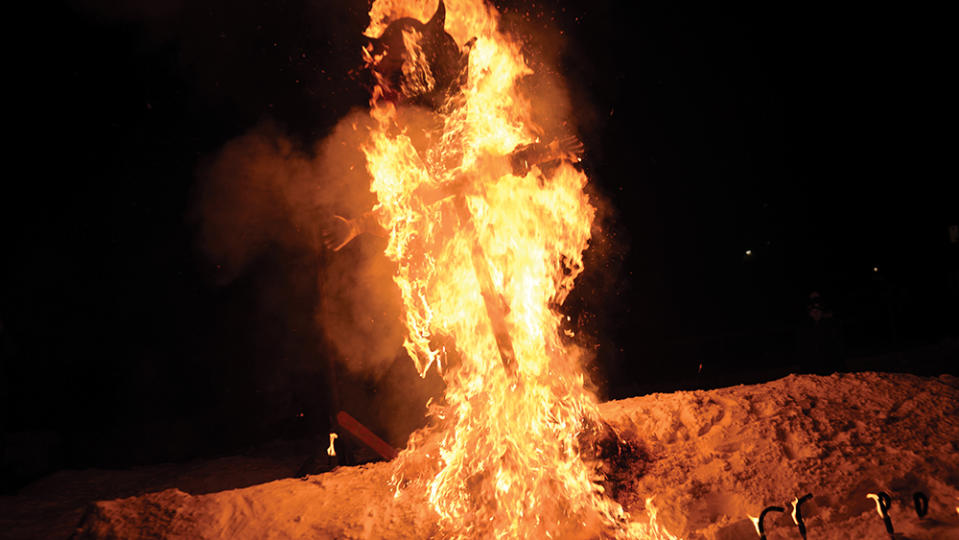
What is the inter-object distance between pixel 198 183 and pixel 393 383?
473cm

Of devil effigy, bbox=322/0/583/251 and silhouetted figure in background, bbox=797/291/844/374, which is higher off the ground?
devil effigy, bbox=322/0/583/251

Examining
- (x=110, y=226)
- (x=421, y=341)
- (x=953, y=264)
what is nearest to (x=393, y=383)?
(x=421, y=341)

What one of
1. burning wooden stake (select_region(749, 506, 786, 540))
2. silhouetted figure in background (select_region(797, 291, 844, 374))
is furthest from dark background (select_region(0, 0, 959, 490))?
burning wooden stake (select_region(749, 506, 786, 540))

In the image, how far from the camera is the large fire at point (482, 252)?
3.94 meters

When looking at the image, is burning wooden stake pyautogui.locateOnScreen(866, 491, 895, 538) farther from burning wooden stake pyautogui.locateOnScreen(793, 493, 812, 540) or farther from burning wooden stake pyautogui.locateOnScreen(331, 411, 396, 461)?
burning wooden stake pyautogui.locateOnScreen(331, 411, 396, 461)

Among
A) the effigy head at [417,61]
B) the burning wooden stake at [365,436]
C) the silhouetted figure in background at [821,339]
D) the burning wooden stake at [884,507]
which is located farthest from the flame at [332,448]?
the silhouetted figure in background at [821,339]

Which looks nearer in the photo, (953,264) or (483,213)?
(483,213)

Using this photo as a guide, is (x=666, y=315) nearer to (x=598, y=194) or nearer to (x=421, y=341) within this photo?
(x=598, y=194)

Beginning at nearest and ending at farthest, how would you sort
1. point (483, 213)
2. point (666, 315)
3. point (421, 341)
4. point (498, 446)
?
point (498, 446) < point (483, 213) < point (421, 341) < point (666, 315)

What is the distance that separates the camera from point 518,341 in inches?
174

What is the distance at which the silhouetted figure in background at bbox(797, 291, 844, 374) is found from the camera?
27.1ft

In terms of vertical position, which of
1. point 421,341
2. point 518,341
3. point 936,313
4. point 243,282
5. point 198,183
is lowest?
point 518,341

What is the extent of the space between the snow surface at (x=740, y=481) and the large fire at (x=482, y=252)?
17.4 inches

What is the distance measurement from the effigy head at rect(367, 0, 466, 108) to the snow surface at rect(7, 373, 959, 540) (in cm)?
368
